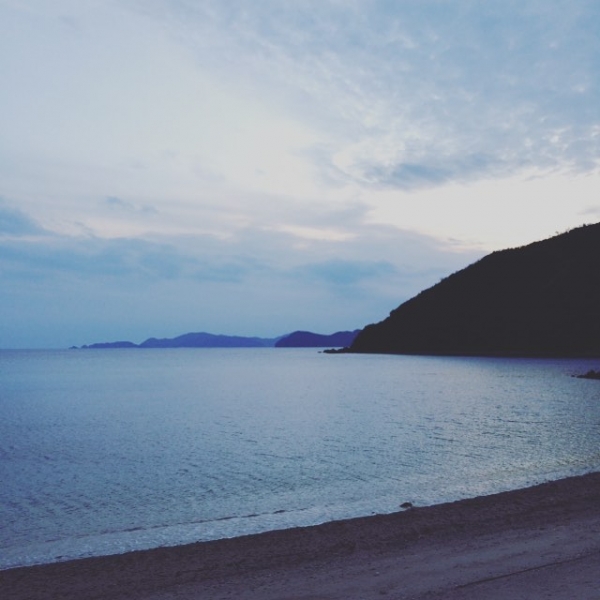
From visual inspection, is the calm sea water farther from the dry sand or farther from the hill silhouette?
the hill silhouette

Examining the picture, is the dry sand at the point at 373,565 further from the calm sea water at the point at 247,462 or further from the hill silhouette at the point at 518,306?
the hill silhouette at the point at 518,306

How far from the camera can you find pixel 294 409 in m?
46.8

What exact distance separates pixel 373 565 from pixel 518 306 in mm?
160488

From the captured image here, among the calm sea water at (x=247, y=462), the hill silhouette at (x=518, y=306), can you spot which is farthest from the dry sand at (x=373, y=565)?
the hill silhouette at (x=518, y=306)

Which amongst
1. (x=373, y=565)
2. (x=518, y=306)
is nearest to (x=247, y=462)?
(x=373, y=565)

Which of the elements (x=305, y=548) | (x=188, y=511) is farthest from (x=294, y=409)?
(x=305, y=548)

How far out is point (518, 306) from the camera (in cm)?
15888

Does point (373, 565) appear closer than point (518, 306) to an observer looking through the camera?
Yes

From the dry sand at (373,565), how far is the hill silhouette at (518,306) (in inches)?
5517

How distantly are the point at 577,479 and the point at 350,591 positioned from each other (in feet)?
38.7

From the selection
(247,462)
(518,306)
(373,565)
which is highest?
(518,306)

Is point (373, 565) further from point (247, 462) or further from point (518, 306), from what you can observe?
point (518, 306)

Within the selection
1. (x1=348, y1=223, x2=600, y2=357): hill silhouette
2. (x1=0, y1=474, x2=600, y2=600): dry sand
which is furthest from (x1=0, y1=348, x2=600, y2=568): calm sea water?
(x1=348, y1=223, x2=600, y2=357): hill silhouette

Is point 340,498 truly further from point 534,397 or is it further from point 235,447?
point 534,397
